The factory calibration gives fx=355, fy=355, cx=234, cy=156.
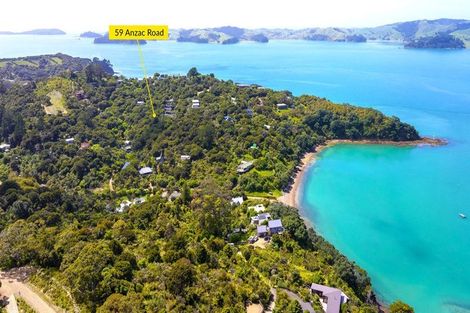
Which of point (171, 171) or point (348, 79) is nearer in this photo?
point (171, 171)

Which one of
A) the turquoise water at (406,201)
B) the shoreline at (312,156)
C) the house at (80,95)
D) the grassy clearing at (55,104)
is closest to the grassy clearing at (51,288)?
the turquoise water at (406,201)

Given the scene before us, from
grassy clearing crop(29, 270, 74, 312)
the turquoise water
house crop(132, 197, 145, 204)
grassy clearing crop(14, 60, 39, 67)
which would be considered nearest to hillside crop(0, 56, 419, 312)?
grassy clearing crop(29, 270, 74, 312)

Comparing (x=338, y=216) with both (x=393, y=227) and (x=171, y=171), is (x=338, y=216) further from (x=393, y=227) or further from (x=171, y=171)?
(x=171, y=171)

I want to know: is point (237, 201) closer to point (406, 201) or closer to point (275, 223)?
point (275, 223)

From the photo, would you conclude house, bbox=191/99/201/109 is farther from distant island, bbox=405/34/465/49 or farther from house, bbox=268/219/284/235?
distant island, bbox=405/34/465/49

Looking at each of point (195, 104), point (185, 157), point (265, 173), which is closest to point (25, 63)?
point (195, 104)

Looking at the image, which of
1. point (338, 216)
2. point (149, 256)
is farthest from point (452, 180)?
point (149, 256)

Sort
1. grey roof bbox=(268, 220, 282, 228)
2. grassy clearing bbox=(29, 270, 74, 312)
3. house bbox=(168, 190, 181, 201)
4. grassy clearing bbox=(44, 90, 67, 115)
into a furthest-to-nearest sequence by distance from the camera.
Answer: grassy clearing bbox=(44, 90, 67, 115)
house bbox=(168, 190, 181, 201)
grey roof bbox=(268, 220, 282, 228)
grassy clearing bbox=(29, 270, 74, 312)
